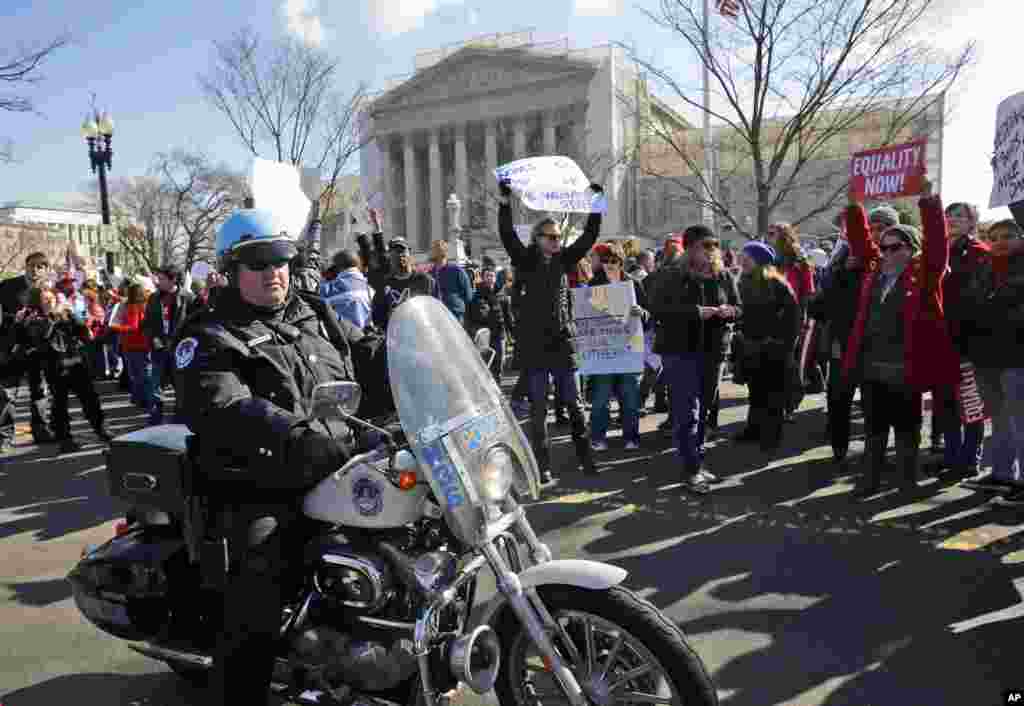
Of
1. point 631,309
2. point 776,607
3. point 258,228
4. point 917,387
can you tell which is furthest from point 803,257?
point 258,228

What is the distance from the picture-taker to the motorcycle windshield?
7.09 feet

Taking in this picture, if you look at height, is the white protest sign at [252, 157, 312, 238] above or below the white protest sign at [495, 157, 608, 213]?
below

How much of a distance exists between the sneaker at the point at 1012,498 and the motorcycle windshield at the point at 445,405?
417cm

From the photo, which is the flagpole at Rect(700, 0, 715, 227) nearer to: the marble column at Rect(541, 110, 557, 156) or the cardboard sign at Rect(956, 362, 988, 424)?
the cardboard sign at Rect(956, 362, 988, 424)

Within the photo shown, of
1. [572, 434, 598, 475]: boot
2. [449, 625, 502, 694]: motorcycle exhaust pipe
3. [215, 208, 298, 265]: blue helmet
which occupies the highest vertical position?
[215, 208, 298, 265]: blue helmet

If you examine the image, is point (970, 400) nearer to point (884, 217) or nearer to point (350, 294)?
point (884, 217)

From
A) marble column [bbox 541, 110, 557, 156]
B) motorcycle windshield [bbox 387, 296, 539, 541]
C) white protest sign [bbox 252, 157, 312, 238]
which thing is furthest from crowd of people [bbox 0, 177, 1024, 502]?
marble column [bbox 541, 110, 557, 156]

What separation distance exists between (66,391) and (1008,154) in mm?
8717

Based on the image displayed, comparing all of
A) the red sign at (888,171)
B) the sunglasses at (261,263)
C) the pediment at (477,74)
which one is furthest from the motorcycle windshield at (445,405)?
the pediment at (477,74)

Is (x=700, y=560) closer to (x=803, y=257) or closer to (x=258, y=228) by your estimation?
(x=258, y=228)

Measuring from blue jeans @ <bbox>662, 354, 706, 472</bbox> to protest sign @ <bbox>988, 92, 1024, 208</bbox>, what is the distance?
214 centimetres

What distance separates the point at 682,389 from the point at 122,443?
3.81 m

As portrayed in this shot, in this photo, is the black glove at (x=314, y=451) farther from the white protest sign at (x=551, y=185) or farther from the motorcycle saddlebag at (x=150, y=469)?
the white protest sign at (x=551, y=185)

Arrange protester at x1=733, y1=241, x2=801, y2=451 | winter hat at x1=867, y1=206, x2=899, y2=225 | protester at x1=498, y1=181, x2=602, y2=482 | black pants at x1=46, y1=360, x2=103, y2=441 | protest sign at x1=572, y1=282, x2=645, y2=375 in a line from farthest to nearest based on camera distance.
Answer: black pants at x1=46, y1=360, x2=103, y2=441 < protest sign at x1=572, y1=282, x2=645, y2=375 < protester at x1=733, y1=241, x2=801, y2=451 < winter hat at x1=867, y1=206, x2=899, y2=225 < protester at x1=498, y1=181, x2=602, y2=482
